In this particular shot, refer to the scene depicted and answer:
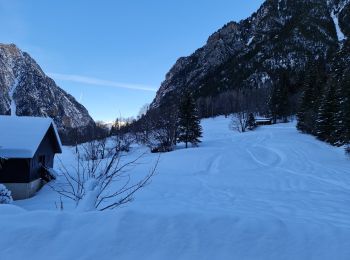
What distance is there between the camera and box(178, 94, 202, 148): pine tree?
165ft

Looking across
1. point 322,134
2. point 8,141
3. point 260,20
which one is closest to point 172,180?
point 8,141

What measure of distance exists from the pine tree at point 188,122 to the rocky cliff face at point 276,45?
96.0 m

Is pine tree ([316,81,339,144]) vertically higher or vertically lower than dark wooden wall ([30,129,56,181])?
higher

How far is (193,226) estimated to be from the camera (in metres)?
3.84

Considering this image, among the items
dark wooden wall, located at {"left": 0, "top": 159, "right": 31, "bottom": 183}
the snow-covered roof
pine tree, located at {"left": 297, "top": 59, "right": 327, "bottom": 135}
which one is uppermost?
pine tree, located at {"left": 297, "top": 59, "right": 327, "bottom": 135}

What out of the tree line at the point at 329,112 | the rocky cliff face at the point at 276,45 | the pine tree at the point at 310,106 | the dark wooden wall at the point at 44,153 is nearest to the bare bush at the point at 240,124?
the pine tree at the point at 310,106

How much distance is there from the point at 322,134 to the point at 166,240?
44.8 meters

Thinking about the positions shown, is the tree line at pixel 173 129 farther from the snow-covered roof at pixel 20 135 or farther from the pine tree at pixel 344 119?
the snow-covered roof at pixel 20 135

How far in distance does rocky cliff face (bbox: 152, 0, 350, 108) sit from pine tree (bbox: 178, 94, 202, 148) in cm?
9605

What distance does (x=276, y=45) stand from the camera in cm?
16338

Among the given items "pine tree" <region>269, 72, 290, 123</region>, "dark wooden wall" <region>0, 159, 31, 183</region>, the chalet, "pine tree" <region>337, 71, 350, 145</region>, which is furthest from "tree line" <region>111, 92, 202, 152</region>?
"pine tree" <region>269, 72, 290, 123</region>

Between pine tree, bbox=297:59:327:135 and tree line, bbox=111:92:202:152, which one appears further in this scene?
tree line, bbox=111:92:202:152

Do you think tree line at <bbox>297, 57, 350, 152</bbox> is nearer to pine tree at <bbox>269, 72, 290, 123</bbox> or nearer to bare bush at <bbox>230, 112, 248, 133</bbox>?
bare bush at <bbox>230, 112, 248, 133</bbox>

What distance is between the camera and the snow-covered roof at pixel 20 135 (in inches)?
775
